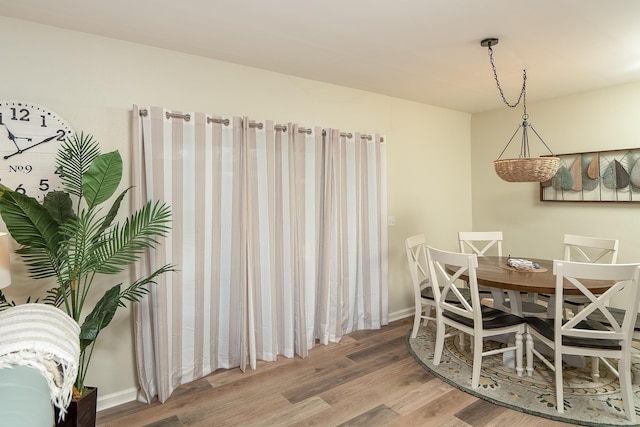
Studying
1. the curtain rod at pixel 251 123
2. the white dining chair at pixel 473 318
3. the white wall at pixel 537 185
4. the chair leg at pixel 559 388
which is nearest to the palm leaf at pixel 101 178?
the curtain rod at pixel 251 123

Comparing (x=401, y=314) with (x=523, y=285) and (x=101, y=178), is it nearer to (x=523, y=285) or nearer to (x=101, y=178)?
(x=523, y=285)

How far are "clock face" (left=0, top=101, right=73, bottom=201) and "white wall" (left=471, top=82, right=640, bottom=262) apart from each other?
172 inches

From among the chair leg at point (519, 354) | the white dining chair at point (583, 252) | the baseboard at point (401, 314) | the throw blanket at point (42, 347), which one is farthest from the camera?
the baseboard at point (401, 314)

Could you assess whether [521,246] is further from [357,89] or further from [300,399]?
[300,399]

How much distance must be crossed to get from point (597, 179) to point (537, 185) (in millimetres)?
561

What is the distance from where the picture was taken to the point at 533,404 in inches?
90.6

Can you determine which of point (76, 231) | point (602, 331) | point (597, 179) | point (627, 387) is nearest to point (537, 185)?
point (597, 179)

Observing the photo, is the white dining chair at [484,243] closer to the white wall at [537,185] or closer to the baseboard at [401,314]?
the white wall at [537,185]

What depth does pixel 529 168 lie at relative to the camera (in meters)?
2.56

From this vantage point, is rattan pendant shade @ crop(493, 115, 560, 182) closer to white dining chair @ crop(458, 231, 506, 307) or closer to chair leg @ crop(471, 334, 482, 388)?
white dining chair @ crop(458, 231, 506, 307)

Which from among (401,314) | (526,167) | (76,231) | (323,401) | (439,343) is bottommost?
(323,401)

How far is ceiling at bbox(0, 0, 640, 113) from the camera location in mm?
1967

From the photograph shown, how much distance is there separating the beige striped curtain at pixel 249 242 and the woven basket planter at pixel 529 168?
129cm

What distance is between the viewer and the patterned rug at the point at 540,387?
7.16ft
